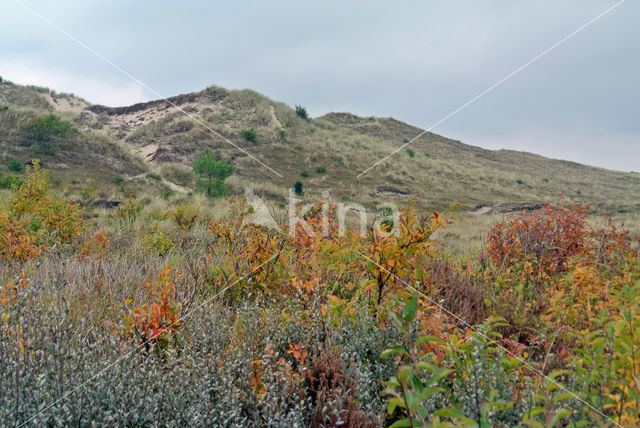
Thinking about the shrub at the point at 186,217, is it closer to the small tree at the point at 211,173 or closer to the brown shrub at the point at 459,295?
the brown shrub at the point at 459,295

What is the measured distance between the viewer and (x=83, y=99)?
44.0 m

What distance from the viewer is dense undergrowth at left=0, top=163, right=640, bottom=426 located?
1.68 m

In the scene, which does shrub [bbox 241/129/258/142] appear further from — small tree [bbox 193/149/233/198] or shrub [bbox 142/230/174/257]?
shrub [bbox 142/230/174/257]

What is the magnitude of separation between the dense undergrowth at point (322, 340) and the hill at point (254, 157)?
48.6 feet

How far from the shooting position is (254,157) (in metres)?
31.5

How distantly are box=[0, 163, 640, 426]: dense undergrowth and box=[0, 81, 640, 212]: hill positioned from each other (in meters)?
14.8

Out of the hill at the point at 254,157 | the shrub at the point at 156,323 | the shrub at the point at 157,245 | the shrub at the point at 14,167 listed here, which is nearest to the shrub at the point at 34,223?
the shrub at the point at 157,245

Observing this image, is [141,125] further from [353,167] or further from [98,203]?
[98,203]

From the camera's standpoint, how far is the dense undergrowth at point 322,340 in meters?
1.68

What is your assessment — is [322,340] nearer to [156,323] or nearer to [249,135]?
[156,323]

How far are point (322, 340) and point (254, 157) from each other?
1174 inches

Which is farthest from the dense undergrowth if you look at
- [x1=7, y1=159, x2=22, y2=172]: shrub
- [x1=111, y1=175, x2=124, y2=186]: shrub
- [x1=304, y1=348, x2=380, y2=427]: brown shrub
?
[x1=7, y1=159, x2=22, y2=172]: shrub

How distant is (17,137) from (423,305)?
30.7 meters

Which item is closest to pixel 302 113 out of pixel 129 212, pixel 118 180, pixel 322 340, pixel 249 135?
pixel 249 135
